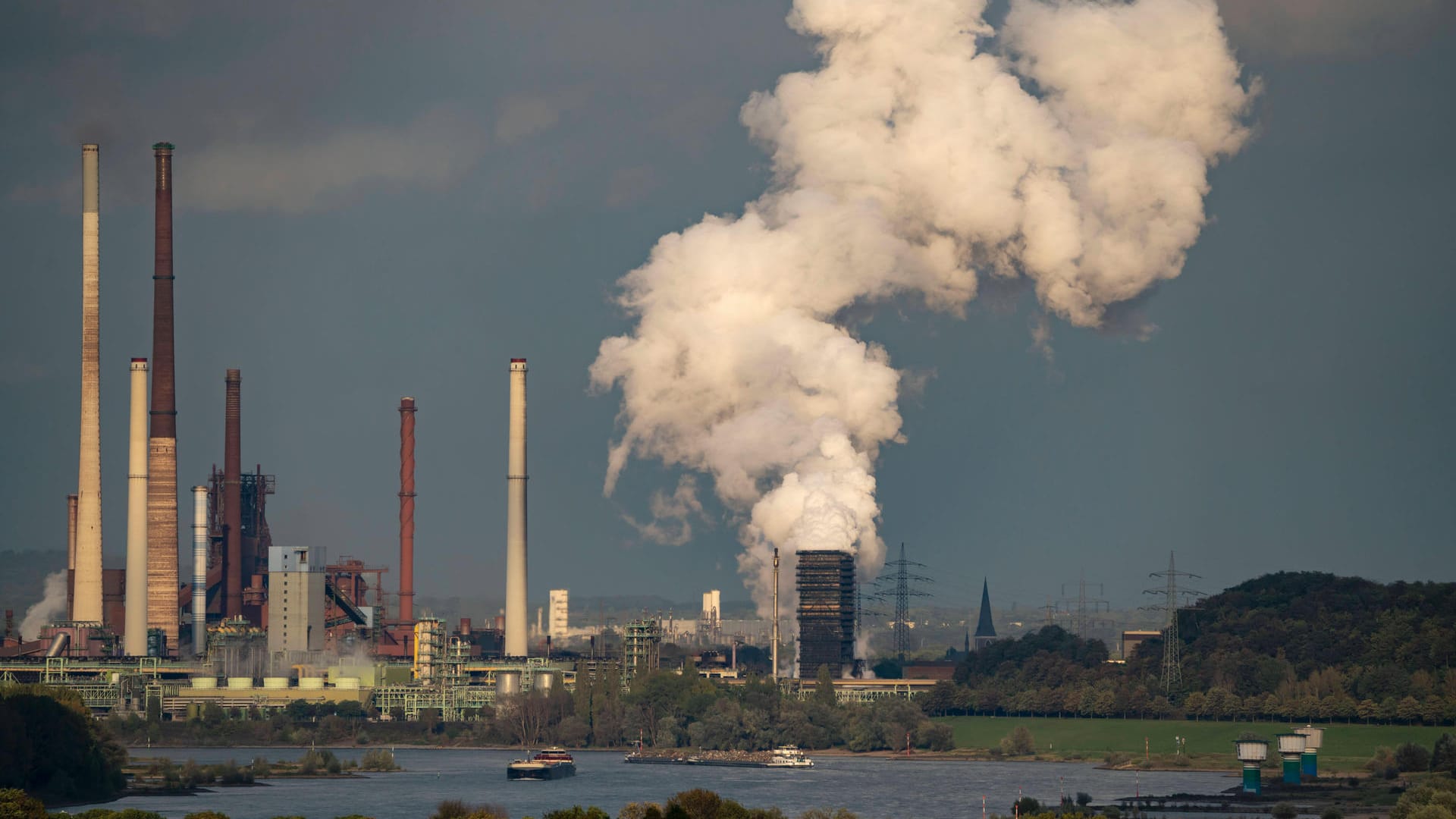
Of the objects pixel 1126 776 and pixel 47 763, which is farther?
pixel 1126 776

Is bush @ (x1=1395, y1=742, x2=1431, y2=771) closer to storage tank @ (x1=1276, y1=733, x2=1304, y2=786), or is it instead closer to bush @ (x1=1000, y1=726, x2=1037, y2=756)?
storage tank @ (x1=1276, y1=733, x2=1304, y2=786)

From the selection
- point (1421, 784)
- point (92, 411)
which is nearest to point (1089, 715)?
point (1421, 784)

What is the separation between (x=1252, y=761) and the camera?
143m

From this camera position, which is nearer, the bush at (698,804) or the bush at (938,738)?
the bush at (698,804)

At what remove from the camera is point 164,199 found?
197875 mm

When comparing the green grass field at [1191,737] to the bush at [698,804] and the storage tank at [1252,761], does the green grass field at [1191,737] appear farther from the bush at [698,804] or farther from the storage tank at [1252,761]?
the bush at [698,804]

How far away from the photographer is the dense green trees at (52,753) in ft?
422

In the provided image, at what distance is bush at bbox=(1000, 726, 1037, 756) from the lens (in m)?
189

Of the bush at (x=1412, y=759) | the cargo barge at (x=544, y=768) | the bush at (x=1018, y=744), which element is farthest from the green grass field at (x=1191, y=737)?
the cargo barge at (x=544, y=768)

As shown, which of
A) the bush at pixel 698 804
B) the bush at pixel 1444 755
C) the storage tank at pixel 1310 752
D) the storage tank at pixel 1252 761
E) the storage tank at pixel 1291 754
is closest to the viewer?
the bush at pixel 698 804

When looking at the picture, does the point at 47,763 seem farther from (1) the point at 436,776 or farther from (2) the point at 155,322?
(2) the point at 155,322

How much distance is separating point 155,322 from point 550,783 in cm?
6232

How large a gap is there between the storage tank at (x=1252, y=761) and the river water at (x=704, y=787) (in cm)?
535

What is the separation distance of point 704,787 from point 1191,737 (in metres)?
48.8
